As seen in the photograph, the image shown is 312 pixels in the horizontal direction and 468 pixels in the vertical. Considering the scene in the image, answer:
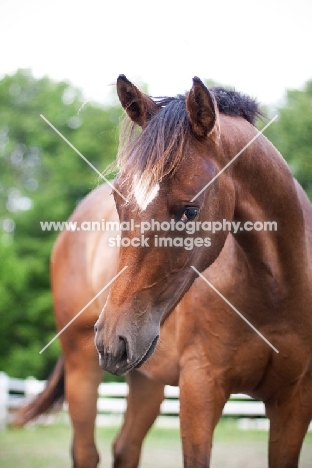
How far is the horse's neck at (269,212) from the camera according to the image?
11.1 ft

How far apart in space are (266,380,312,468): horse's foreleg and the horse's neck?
0.71 meters

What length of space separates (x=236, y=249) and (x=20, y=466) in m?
4.51

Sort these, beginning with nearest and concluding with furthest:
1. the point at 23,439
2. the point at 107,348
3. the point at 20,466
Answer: the point at 107,348
the point at 20,466
the point at 23,439

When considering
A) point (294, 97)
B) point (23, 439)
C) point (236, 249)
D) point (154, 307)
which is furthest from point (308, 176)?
point (154, 307)

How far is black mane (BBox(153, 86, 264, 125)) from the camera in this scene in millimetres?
3545

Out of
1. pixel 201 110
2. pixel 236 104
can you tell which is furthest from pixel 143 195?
pixel 236 104

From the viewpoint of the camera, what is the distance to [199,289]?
3.80 metres

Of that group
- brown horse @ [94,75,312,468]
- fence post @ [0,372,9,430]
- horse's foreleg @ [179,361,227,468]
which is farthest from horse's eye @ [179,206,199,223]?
fence post @ [0,372,9,430]

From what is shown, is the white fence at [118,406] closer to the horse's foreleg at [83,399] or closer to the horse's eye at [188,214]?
the horse's foreleg at [83,399]

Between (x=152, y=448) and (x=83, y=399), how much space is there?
4014mm

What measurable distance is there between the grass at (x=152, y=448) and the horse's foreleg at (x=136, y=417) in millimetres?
2072

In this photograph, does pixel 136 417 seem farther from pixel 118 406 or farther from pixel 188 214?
pixel 118 406

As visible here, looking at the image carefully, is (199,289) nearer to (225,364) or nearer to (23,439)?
(225,364)

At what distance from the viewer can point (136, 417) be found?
5.42 metres
